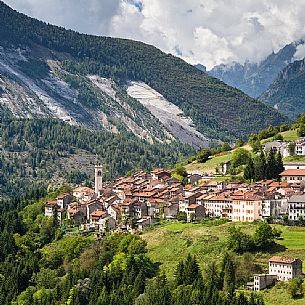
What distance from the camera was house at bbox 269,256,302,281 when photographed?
2867 inches

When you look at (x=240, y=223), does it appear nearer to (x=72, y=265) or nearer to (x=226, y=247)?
(x=226, y=247)

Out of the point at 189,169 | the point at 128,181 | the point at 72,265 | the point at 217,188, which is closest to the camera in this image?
the point at 72,265

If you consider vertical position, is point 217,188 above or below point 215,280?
above

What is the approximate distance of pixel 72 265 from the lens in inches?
3620

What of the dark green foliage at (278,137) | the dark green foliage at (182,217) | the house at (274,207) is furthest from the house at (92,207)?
the dark green foliage at (278,137)

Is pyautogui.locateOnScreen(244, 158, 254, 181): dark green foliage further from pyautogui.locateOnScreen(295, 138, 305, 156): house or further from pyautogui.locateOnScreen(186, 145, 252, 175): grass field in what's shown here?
pyautogui.locateOnScreen(186, 145, 252, 175): grass field

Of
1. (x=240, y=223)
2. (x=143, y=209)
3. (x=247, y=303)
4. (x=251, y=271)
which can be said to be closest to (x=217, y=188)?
(x=143, y=209)

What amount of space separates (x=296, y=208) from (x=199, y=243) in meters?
14.2

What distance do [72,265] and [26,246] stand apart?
1377 cm

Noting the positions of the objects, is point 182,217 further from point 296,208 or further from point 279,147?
point 279,147

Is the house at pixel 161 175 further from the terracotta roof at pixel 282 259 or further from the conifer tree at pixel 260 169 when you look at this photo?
the terracotta roof at pixel 282 259

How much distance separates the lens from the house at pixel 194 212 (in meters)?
100

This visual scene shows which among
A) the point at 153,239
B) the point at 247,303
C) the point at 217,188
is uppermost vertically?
the point at 217,188

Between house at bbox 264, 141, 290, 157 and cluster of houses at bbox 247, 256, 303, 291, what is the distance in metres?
59.1
